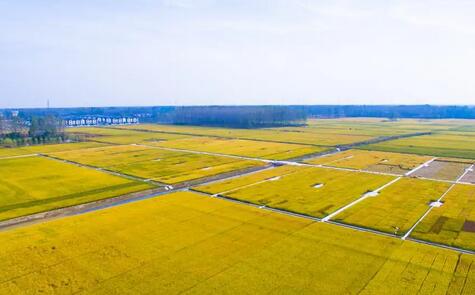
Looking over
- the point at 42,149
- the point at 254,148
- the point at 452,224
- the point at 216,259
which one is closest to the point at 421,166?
the point at 452,224

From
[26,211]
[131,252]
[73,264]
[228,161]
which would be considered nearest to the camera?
[73,264]

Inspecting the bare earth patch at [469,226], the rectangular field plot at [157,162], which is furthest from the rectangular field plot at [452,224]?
the rectangular field plot at [157,162]

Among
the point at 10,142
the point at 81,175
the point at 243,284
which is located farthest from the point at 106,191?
the point at 10,142

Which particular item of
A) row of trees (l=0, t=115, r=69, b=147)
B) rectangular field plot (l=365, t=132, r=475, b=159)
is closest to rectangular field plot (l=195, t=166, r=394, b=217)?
rectangular field plot (l=365, t=132, r=475, b=159)

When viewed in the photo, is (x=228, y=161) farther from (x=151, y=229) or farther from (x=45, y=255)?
(x=45, y=255)

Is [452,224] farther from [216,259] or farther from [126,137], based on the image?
[126,137]

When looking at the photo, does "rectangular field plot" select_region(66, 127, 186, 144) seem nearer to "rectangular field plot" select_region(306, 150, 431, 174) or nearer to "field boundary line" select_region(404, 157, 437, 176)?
"rectangular field plot" select_region(306, 150, 431, 174)

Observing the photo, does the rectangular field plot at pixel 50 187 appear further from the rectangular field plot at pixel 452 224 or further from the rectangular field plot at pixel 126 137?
the rectangular field plot at pixel 126 137

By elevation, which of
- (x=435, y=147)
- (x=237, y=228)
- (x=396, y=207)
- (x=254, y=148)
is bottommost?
(x=237, y=228)
